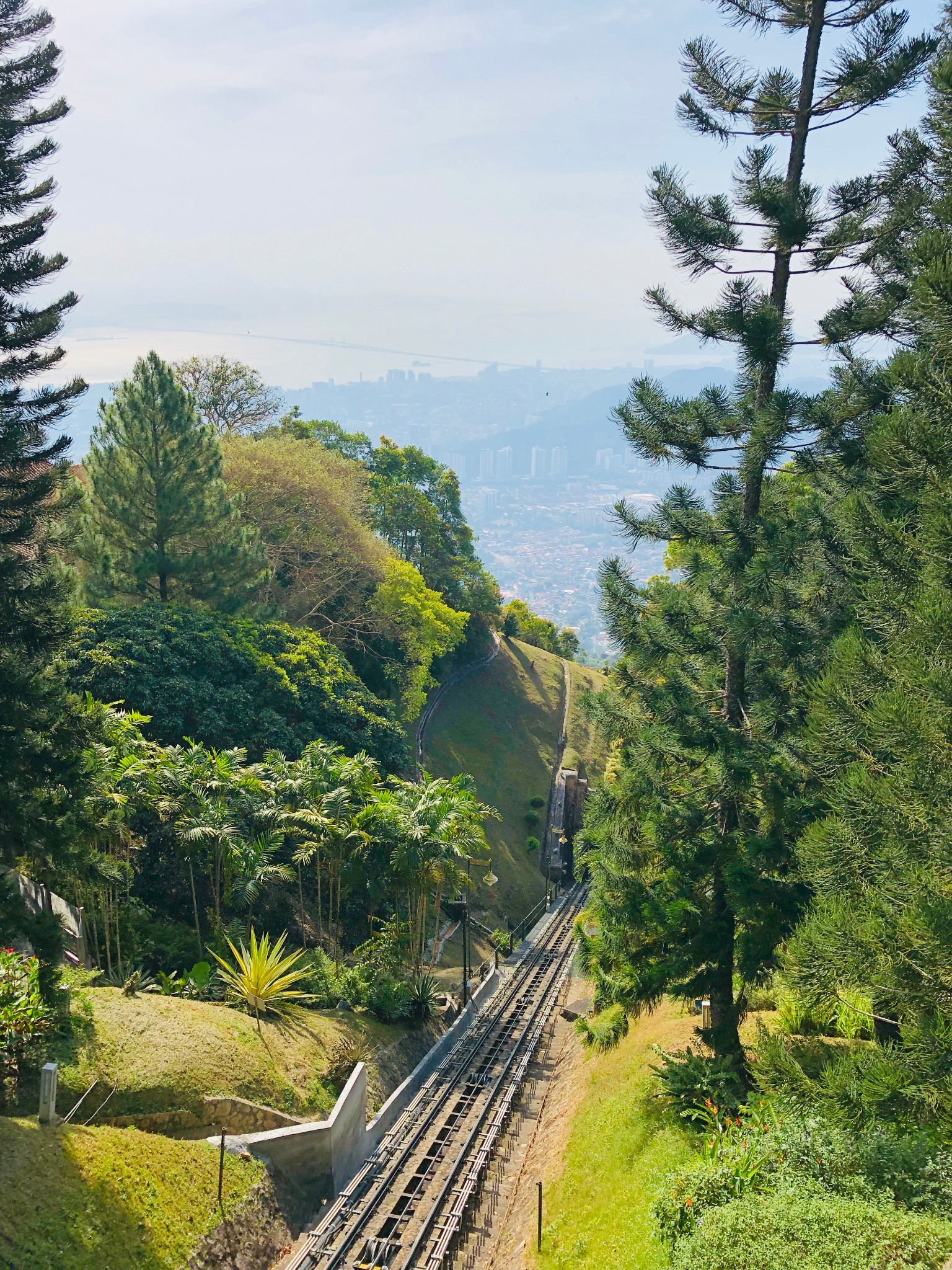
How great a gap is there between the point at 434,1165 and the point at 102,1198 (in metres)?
6.65

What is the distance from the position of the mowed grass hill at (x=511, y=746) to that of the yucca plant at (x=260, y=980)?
18.5 meters

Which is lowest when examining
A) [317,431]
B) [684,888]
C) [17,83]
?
[684,888]

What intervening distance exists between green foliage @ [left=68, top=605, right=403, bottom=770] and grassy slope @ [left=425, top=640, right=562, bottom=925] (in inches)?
436

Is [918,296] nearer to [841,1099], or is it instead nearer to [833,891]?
[833,891]

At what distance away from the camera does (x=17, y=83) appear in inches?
491

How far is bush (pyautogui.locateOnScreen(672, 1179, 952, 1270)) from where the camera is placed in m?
6.91

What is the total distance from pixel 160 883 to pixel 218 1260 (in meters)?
9.22

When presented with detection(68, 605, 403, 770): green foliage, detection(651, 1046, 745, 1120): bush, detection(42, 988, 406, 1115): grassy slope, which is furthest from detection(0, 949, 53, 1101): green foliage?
detection(68, 605, 403, 770): green foliage

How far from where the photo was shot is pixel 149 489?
84.9 feet

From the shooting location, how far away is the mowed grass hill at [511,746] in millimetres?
40000

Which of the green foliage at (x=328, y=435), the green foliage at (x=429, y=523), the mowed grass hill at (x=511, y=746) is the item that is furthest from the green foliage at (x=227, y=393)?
the mowed grass hill at (x=511, y=746)

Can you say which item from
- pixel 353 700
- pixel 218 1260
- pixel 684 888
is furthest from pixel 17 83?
pixel 353 700

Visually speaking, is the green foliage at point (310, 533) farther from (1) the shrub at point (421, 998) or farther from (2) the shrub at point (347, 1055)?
(2) the shrub at point (347, 1055)

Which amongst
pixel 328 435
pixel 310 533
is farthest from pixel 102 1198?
pixel 328 435
